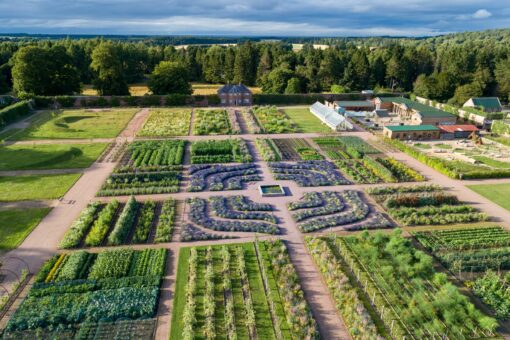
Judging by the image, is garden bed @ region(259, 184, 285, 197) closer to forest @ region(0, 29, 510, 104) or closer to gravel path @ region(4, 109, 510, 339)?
gravel path @ region(4, 109, 510, 339)

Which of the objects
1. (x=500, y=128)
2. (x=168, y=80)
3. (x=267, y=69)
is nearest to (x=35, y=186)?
(x=168, y=80)

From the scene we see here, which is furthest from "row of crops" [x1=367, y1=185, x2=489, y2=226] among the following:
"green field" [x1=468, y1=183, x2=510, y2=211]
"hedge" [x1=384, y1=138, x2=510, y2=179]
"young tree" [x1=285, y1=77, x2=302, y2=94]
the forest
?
"young tree" [x1=285, y1=77, x2=302, y2=94]

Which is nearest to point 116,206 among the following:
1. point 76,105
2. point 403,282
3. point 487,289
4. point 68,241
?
point 68,241

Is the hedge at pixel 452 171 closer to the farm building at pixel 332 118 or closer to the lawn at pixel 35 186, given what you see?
the farm building at pixel 332 118

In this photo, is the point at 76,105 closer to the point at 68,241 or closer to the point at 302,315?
the point at 68,241

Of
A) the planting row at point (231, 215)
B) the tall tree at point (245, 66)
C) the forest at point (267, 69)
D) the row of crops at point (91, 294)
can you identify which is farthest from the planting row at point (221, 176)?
the tall tree at point (245, 66)

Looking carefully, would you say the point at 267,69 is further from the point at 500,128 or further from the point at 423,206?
the point at 423,206
